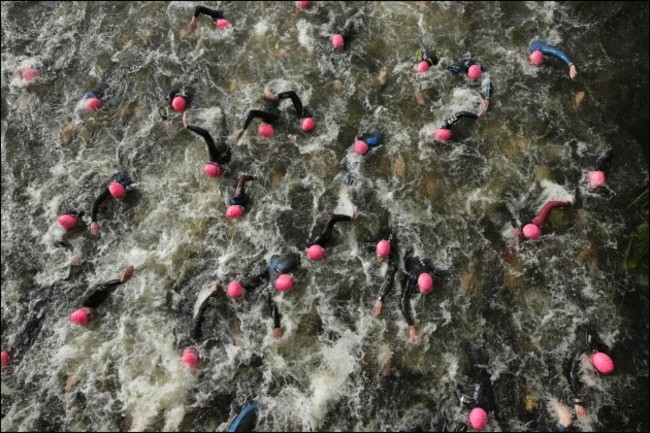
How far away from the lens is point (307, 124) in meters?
8.13

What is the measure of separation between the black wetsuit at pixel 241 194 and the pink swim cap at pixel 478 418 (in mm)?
4777

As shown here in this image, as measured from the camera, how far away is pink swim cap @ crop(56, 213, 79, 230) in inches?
298

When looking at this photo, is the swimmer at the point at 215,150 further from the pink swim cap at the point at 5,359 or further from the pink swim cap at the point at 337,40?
the pink swim cap at the point at 5,359

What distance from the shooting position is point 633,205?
7453 mm

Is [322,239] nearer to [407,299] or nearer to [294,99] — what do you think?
[407,299]

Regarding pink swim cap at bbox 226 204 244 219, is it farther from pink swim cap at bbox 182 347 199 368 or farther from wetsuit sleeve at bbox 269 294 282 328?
pink swim cap at bbox 182 347 199 368

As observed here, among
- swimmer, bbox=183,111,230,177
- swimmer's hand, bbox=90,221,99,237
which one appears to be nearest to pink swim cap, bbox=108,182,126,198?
swimmer's hand, bbox=90,221,99,237

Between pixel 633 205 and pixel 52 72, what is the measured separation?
11.3 metres

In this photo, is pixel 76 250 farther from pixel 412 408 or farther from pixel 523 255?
pixel 523 255

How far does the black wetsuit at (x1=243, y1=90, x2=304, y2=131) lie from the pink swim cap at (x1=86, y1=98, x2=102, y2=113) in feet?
9.96

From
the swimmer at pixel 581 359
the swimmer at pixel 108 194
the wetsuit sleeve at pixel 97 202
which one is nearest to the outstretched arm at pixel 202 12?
the swimmer at pixel 108 194

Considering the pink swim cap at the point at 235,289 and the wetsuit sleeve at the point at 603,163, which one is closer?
the pink swim cap at the point at 235,289

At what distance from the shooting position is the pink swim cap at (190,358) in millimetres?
6602

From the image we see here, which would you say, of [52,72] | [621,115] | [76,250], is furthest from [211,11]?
[621,115]
